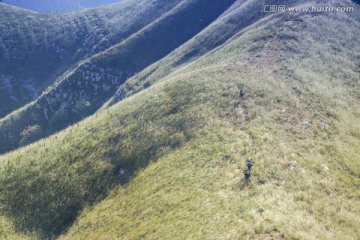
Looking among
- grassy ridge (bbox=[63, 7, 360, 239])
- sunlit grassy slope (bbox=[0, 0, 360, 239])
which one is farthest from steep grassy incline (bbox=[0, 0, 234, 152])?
grassy ridge (bbox=[63, 7, 360, 239])

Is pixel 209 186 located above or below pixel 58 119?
above

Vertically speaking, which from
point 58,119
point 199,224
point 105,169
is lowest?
point 58,119

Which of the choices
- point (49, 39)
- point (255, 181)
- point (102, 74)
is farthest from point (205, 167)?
point (49, 39)

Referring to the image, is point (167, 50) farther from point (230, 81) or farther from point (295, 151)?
point (295, 151)

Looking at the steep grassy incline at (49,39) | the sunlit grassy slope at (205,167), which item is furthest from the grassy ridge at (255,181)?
the steep grassy incline at (49,39)

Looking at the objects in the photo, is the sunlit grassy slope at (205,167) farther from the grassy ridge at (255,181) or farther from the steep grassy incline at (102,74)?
the steep grassy incline at (102,74)

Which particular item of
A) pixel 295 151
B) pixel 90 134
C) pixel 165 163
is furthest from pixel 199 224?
pixel 90 134

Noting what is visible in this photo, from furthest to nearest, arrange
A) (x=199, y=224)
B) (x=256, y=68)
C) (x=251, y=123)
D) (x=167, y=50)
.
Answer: (x=167, y=50) → (x=256, y=68) → (x=251, y=123) → (x=199, y=224)

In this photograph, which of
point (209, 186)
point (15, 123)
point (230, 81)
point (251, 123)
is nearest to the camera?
point (209, 186)

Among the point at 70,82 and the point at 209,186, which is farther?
the point at 70,82
